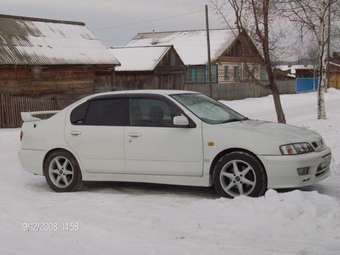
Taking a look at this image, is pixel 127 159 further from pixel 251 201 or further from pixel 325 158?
pixel 325 158

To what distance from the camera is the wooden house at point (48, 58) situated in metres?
23.0

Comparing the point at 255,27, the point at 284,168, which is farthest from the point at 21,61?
the point at 284,168

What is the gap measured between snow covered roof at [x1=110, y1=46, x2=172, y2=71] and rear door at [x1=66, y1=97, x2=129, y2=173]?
89.1 ft

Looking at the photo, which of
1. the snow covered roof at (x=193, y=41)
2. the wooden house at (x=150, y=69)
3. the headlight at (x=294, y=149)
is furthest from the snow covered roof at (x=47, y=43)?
the snow covered roof at (x=193, y=41)

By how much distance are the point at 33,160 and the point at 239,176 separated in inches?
126

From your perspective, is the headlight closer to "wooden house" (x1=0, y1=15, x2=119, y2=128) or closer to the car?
the car

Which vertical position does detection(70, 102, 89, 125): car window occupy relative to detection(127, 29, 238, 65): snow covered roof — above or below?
below

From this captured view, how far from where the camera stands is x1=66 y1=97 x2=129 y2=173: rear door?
7746 mm

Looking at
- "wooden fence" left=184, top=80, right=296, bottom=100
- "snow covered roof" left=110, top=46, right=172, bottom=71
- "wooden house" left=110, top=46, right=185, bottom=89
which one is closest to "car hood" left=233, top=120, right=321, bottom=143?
"wooden house" left=110, top=46, right=185, bottom=89

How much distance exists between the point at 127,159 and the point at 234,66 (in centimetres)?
4462

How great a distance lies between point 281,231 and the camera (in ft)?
18.2

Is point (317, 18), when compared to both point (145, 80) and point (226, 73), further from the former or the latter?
point (226, 73)

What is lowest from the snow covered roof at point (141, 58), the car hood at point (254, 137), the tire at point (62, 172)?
the tire at point (62, 172)
